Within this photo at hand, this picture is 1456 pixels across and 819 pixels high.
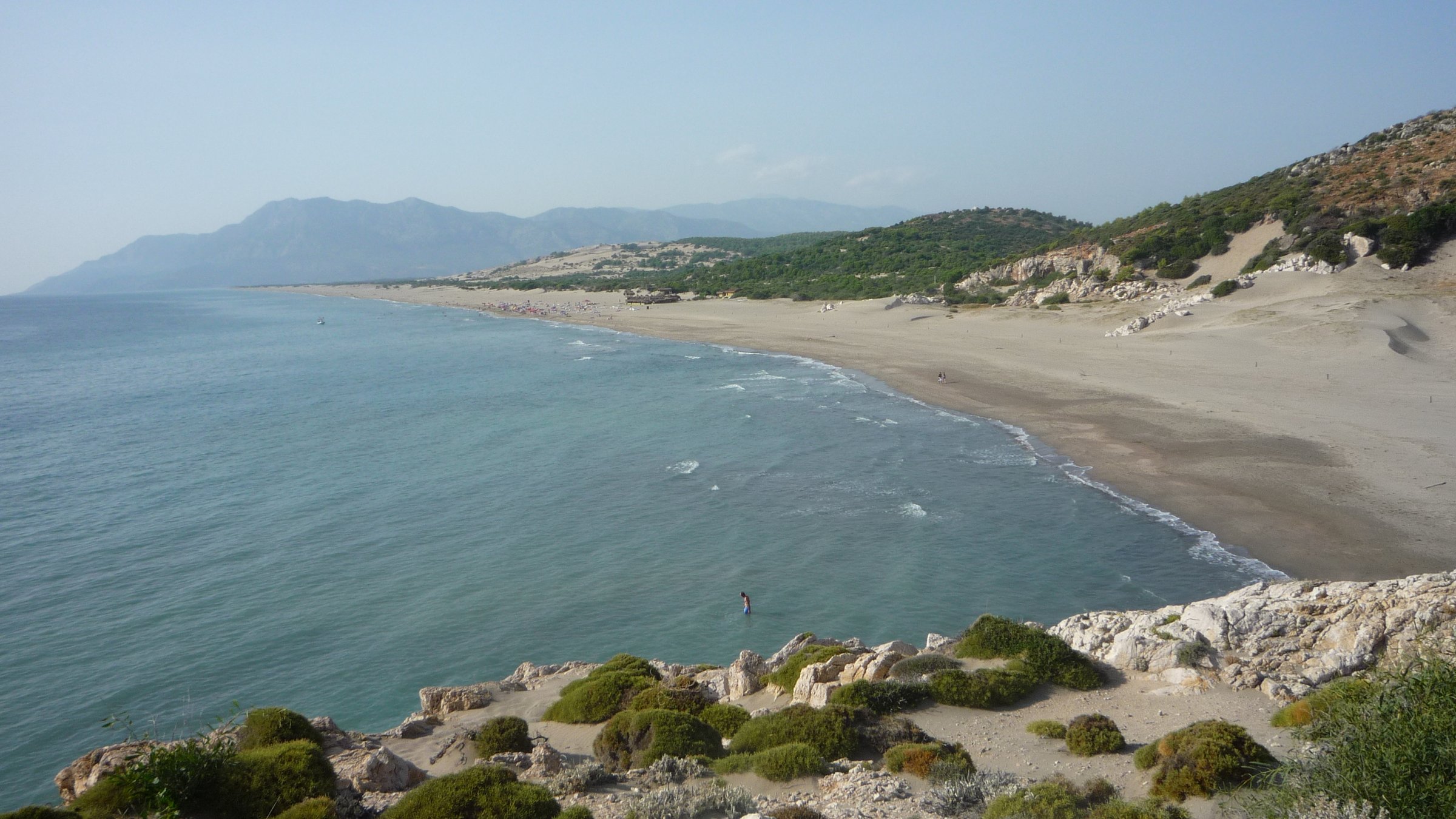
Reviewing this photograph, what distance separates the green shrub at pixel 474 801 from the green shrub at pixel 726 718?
12.6 ft

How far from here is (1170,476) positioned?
26.3 m

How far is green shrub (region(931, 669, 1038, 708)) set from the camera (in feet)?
40.5

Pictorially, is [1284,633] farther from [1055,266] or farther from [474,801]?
[1055,266]

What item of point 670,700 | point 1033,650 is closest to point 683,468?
point 670,700

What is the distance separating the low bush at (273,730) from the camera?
33.0 feet

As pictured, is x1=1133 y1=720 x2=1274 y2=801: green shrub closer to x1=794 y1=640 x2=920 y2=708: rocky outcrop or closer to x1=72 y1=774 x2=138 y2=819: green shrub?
x1=794 y1=640 x2=920 y2=708: rocky outcrop

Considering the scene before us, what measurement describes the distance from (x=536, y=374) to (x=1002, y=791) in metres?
48.4

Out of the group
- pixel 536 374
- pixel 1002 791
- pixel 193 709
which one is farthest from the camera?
pixel 536 374

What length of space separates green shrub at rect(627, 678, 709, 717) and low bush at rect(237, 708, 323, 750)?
4597 millimetres

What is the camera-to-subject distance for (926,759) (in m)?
9.92

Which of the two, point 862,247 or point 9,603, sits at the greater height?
point 862,247

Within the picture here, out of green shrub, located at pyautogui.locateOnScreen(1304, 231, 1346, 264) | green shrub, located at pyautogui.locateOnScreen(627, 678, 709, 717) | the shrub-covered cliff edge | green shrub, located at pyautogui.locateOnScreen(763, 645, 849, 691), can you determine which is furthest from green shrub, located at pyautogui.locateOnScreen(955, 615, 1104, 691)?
green shrub, located at pyautogui.locateOnScreen(1304, 231, 1346, 264)

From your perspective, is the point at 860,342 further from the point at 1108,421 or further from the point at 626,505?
the point at 626,505

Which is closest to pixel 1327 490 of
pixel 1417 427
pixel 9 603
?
pixel 1417 427
